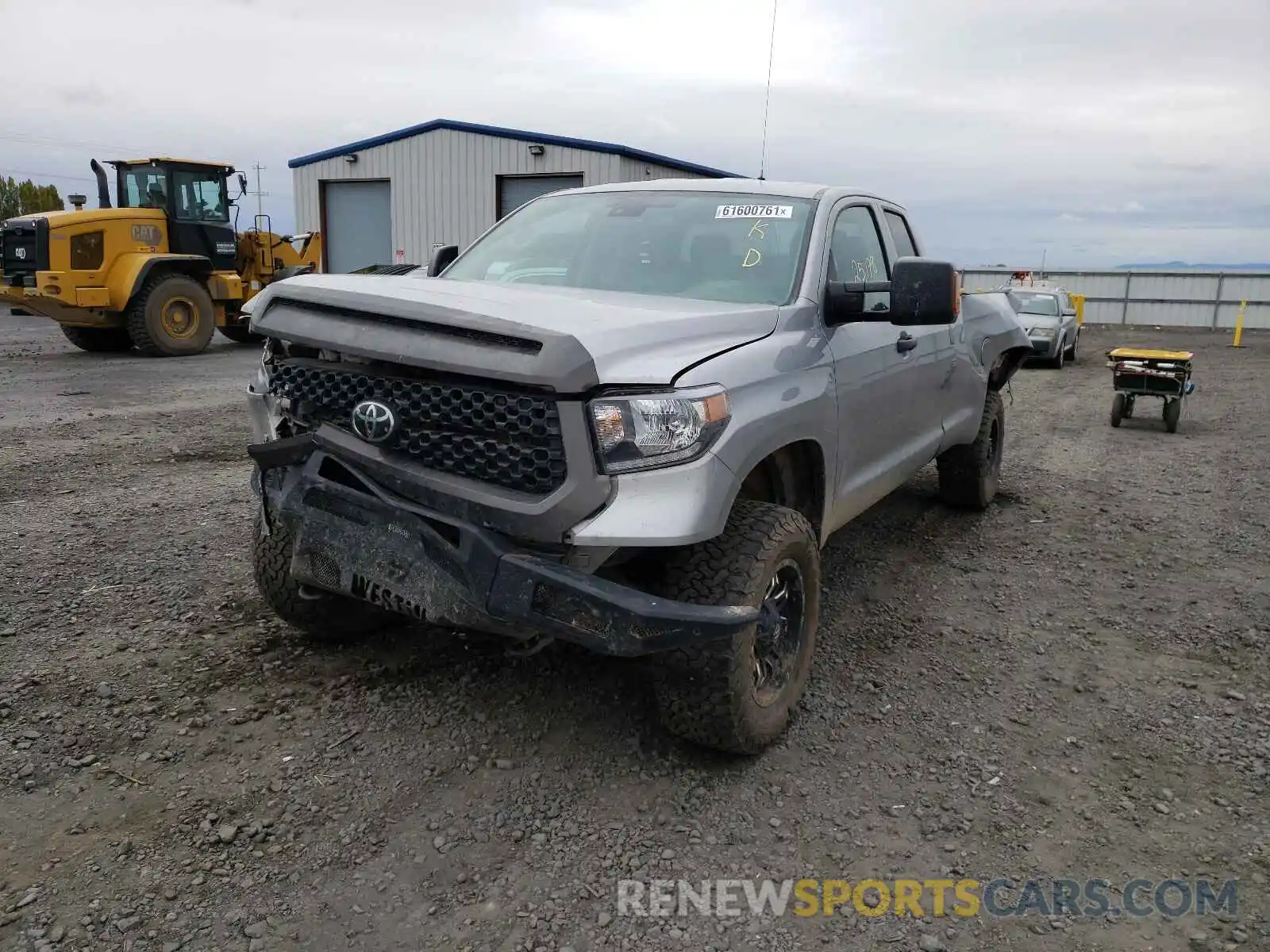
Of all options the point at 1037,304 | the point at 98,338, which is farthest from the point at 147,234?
the point at 1037,304

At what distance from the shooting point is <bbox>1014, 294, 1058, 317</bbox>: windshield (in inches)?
757

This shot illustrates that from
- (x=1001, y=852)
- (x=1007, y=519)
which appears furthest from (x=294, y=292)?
(x=1007, y=519)

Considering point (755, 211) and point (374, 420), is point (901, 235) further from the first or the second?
point (374, 420)

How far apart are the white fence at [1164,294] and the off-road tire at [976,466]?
26902 mm

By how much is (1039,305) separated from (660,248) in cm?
1734

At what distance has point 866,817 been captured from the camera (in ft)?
10.1

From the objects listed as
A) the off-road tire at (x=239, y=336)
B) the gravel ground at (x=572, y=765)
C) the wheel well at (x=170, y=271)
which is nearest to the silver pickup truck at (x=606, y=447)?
the gravel ground at (x=572, y=765)

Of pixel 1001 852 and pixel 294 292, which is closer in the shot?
pixel 1001 852

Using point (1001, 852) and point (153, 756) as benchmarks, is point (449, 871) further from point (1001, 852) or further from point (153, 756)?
point (1001, 852)

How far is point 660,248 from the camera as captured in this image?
419 centimetres

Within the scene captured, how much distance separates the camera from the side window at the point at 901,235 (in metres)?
5.18

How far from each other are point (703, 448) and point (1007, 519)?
4.48 m

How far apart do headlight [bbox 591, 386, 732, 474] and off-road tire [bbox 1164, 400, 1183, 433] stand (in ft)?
32.5

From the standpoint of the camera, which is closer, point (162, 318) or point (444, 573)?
point (444, 573)
